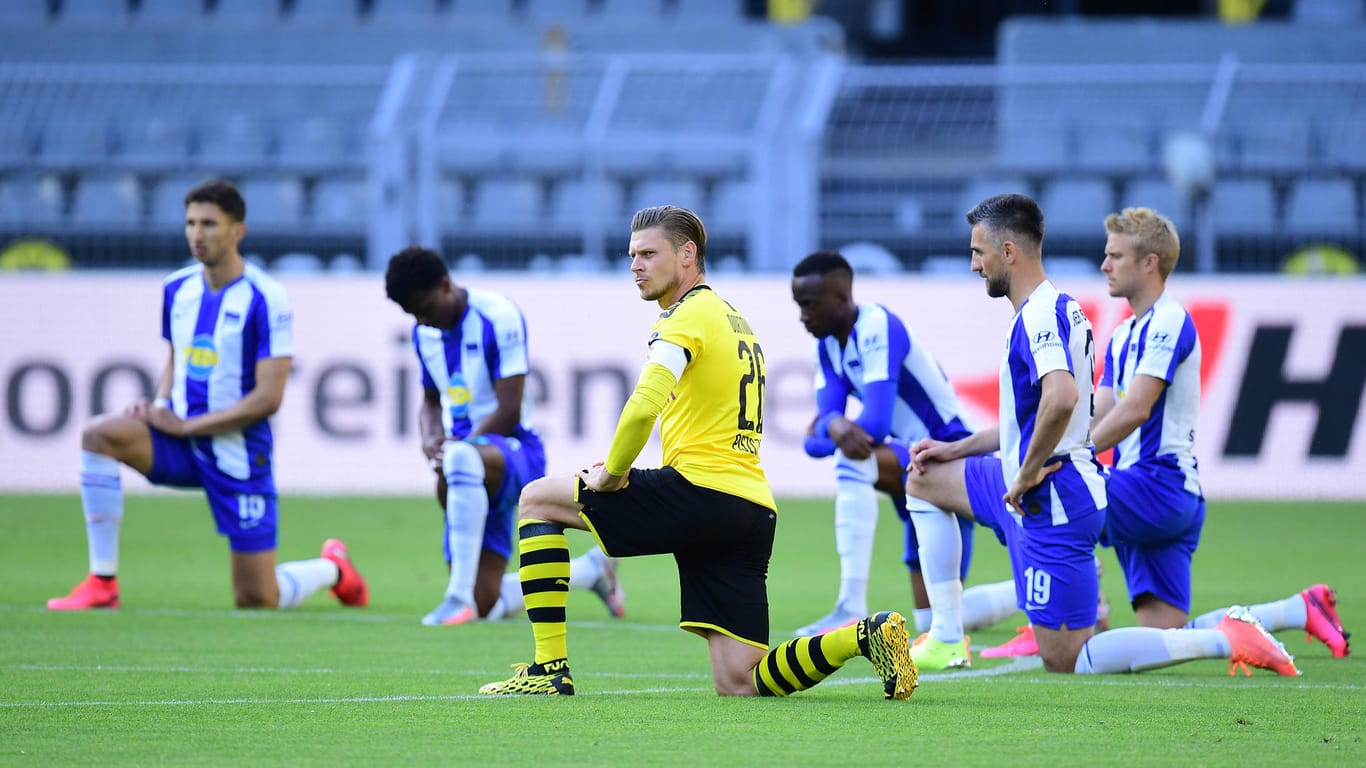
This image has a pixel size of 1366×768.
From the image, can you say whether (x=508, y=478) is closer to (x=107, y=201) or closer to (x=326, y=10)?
(x=107, y=201)

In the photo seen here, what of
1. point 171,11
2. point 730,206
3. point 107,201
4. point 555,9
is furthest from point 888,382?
point 171,11

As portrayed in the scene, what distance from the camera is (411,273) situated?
8.71 metres

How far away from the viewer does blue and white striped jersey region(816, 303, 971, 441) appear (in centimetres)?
830

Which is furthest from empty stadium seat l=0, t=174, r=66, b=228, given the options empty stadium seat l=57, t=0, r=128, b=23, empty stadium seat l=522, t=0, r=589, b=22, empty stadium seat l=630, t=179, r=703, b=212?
empty stadium seat l=522, t=0, r=589, b=22

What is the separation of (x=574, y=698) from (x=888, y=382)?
2.84m

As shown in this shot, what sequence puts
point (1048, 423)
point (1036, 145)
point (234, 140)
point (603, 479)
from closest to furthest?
point (603, 479) → point (1048, 423) → point (1036, 145) → point (234, 140)

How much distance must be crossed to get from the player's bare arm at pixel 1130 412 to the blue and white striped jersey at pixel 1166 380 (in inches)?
1.6

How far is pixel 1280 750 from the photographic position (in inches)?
198

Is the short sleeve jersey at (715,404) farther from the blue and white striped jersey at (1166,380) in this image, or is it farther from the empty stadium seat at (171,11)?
the empty stadium seat at (171,11)

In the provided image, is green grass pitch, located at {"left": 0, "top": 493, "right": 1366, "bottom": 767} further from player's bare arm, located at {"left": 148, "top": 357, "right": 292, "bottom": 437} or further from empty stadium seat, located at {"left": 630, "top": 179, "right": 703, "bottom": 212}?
empty stadium seat, located at {"left": 630, "top": 179, "right": 703, "bottom": 212}

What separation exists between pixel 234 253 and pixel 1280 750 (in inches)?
248

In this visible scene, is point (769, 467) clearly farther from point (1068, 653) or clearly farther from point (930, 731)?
point (930, 731)

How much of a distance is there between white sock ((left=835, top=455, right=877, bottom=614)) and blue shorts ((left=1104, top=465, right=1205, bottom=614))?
1.32 meters

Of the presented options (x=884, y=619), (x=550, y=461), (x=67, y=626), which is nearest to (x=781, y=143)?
(x=550, y=461)
